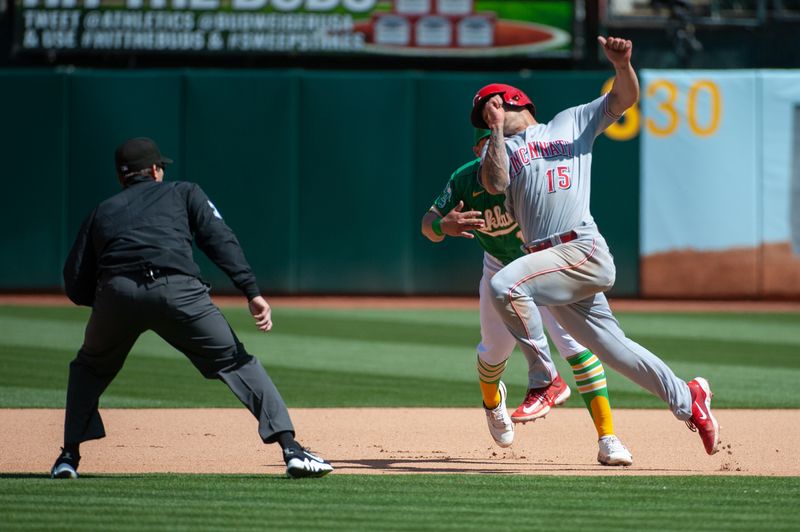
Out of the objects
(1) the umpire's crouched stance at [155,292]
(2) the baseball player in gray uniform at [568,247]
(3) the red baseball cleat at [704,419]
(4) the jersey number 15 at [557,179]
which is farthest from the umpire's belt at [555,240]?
(1) the umpire's crouched stance at [155,292]

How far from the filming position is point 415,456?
587 centimetres

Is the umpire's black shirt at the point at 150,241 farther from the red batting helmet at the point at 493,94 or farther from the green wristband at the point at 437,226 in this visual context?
the red batting helmet at the point at 493,94

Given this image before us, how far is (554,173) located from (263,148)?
964cm

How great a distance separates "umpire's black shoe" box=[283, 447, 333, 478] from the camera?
16.2ft

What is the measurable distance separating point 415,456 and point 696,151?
30.3ft

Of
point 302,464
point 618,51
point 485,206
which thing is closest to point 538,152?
point 618,51

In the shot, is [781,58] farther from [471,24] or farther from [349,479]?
[349,479]

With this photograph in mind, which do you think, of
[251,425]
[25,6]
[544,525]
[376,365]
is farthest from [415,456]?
[25,6]

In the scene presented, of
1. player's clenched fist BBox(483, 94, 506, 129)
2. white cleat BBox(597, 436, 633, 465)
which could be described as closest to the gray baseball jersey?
player's clenched fist BBox(483, 94, 506, 129)

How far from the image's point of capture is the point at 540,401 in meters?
5.81

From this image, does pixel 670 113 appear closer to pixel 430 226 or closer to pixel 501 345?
pixel 501 345

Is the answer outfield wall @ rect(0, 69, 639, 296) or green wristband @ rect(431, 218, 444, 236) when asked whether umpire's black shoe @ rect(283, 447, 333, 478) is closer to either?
green wristband @ rect(431, 218, 444, 236)

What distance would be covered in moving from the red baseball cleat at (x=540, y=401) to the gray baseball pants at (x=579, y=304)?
592mm

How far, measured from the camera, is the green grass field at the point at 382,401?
4.26m
